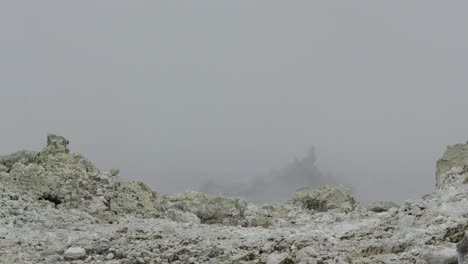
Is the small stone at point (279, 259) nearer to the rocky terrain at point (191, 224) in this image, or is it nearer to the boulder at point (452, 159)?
the rocky terrain at point (191, 224)

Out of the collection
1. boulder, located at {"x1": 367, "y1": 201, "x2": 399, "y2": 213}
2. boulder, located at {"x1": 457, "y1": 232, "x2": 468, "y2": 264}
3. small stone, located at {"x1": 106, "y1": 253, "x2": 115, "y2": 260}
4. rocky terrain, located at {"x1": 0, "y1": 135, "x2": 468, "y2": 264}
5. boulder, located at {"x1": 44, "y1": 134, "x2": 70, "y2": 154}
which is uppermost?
boulder, located at {"x1": 44, "y1": 134, "x2": 70, "y2": 154}

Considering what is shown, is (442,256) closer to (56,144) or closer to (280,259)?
(280,259)

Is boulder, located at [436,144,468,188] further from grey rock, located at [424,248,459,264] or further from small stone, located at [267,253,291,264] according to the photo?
small stone, located at [267,253,291,264]

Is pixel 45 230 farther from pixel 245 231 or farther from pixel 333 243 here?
pixel 333 243

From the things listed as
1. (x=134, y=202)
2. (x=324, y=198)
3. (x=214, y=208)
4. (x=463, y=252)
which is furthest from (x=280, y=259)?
(x=324, y=198)

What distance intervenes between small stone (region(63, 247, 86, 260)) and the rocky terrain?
0.10 feet

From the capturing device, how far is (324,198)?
3269 centimetres

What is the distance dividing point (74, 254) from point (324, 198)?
1912 cm

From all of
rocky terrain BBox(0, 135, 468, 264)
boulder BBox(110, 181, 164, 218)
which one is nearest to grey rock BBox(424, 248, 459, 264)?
rocky terrain BBox(0, 135, 468, 264)

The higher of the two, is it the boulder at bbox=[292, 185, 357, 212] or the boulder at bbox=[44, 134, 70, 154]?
the boulder at bbox=[44, 134, 70, 154]

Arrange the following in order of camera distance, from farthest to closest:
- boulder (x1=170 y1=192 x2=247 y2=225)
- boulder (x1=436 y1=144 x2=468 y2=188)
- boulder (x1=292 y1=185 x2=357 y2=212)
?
boulder (x1=292 y1=185 x2=357 y2=212), boulder (x1=436 y1=144 x2=468 y2=188), boulder (x1=170 y1=192 x2=247 y2=225)

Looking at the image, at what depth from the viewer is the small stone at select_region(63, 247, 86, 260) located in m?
16.6

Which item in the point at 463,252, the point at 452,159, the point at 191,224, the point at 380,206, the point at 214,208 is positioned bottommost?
the point at 463,252

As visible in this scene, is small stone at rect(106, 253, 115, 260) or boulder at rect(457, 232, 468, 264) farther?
small stone at rect(106, 253, 115, 260)
